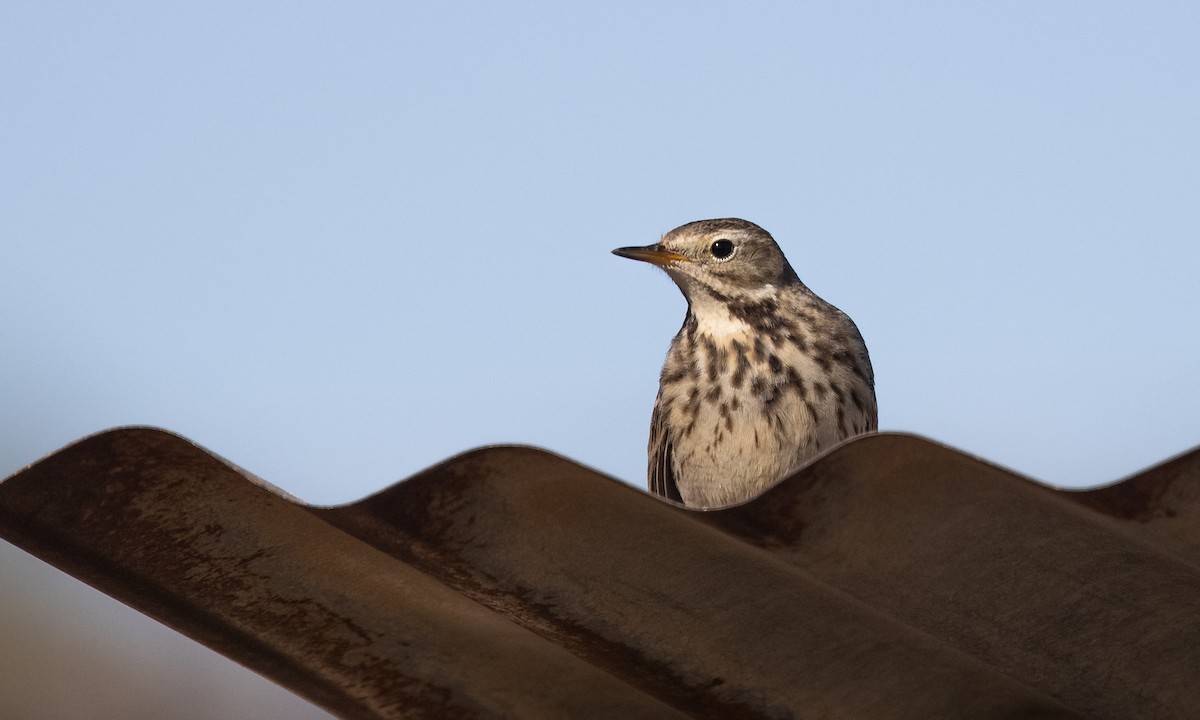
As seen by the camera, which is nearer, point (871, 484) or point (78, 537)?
point (871, 484)

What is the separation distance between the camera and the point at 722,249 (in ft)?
26.8

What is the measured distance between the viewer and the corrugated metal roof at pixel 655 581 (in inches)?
94.0

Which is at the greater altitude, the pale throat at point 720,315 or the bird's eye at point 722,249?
the bird's eye at point 722,249

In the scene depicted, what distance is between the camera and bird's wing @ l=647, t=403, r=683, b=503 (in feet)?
23.7

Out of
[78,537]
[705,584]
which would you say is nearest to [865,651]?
[705,584]

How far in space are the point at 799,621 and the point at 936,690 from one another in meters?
0.32

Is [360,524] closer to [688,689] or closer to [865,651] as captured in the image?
[688,689]

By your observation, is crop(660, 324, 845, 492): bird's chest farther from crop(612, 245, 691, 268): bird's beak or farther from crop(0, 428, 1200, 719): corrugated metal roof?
crop(0, 428, 1200, 719): corrugated metal roof

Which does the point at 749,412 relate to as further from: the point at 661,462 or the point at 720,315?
the point at 720,315

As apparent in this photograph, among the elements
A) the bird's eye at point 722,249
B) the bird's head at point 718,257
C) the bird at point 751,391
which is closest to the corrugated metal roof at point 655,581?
the bird at point 751,391

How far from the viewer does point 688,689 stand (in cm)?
285

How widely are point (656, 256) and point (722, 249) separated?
366mm

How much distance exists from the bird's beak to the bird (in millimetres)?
275

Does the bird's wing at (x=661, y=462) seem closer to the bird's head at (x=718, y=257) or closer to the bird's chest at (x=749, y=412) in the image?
the bird's chest at (x=749, y=412)
